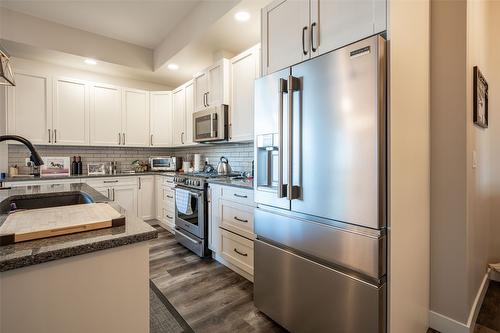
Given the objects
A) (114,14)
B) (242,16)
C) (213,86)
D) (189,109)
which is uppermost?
(114,14)

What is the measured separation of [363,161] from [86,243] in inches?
47.0

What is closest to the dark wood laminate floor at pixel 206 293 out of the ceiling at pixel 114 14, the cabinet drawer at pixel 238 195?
the cabinet drawer at pixel 238 195

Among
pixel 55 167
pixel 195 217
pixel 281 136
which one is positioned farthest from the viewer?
pixel 55 167

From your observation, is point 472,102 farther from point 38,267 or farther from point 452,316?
point 38,267

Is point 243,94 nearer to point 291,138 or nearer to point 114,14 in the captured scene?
point 291,138

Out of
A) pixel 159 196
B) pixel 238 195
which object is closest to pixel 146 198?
pixel 159 196

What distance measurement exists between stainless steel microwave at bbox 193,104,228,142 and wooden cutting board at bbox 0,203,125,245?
2.17 m

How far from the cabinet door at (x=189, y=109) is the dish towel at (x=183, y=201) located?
1026mm

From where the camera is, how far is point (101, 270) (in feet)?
2.50

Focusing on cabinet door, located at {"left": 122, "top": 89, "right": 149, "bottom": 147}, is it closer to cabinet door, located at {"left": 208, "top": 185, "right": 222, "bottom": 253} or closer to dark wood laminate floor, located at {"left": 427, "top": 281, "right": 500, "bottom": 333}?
cabinet door, located at {"left": 208, "top": 185, "right": 222, "bottom": 253}

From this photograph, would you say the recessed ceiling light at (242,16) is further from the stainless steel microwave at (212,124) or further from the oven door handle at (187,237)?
the oven door handle at (187,237)

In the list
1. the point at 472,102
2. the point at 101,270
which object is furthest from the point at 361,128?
the point at 101,270

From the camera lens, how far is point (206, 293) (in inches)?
86.0

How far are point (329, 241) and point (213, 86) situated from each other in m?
2.56
